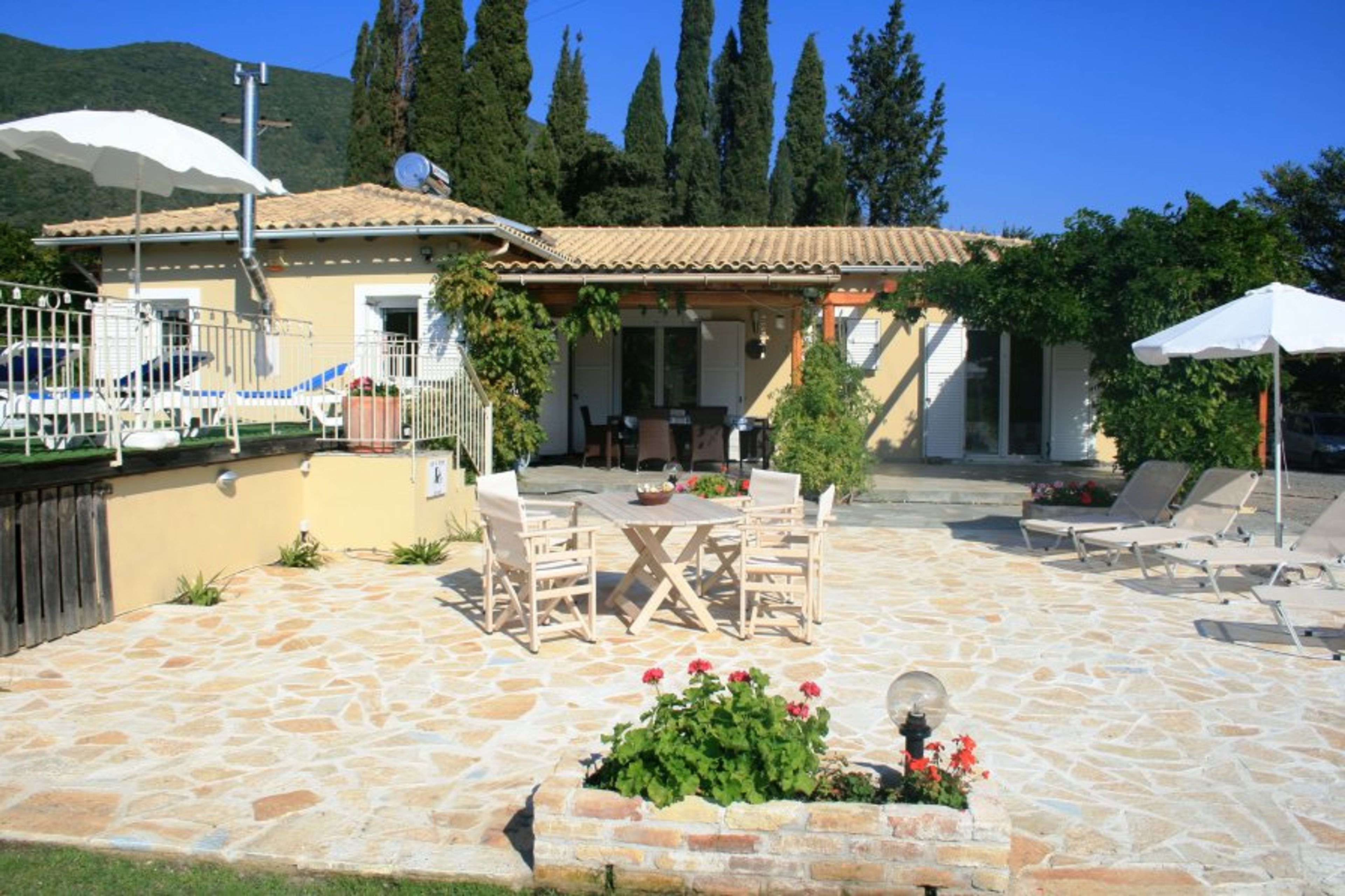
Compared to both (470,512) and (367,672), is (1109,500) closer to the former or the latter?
(470,512)

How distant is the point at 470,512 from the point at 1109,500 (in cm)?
619

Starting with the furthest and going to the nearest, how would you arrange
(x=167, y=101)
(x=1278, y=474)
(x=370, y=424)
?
(x=167, y=101)
(x=370, y=424)
(x=1278, y=474)

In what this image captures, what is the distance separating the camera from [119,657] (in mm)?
5426

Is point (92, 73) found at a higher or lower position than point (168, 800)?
higher

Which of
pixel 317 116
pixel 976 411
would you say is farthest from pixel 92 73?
pixel 976 411

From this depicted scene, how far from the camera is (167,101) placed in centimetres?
3866

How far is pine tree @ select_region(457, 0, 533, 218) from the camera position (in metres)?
20.0

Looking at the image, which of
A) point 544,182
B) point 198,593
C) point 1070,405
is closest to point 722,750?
point 198,593

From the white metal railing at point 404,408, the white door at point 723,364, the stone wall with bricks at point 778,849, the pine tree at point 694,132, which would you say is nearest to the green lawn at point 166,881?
the stone wall with bricks at point 778,849

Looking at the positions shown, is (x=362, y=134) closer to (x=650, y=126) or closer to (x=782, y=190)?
(x=650, y=126)

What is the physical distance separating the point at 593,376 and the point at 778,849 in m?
12.7

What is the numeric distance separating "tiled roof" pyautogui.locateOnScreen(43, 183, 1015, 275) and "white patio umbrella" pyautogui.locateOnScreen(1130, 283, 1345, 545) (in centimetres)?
475

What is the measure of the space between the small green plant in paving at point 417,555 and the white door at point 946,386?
902 centimetres

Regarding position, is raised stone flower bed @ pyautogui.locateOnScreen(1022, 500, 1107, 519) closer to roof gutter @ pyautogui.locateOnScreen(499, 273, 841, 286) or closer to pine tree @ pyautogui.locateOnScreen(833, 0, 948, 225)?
roof gutter @ pyautogui.locateOnScreen(499, 273, 841, 286)
